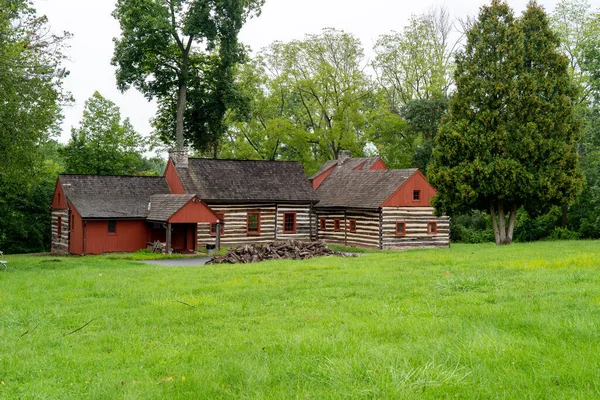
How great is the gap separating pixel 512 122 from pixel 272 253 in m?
11.8

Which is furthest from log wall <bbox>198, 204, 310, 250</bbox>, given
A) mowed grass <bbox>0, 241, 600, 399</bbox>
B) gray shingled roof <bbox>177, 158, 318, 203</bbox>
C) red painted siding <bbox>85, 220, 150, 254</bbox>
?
mowed grass <bbox>0, 241, 600, 399</bbox>

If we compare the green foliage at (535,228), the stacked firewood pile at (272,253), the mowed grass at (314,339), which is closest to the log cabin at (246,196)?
the stacked firewood pile at (272,253)

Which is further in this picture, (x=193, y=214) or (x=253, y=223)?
(x=253, y=223)

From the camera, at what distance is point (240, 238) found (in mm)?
35844

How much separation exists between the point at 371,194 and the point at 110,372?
3043 cm

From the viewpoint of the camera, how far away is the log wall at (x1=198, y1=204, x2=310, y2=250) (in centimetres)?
3506

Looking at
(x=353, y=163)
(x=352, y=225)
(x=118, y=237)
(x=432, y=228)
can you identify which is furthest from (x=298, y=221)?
(x=118, y=237)

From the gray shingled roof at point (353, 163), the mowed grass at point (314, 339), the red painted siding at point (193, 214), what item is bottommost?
the mowed grass at point (314, 339)

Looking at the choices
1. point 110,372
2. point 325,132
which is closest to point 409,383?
point 110,372

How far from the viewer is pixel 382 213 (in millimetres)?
34594

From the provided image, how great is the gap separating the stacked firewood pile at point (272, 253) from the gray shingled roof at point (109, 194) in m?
11.1

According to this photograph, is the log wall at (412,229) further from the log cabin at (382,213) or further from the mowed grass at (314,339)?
the mowed grass at (314,339)

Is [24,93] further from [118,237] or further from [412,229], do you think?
[412,229]

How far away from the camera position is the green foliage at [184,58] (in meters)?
38.1
